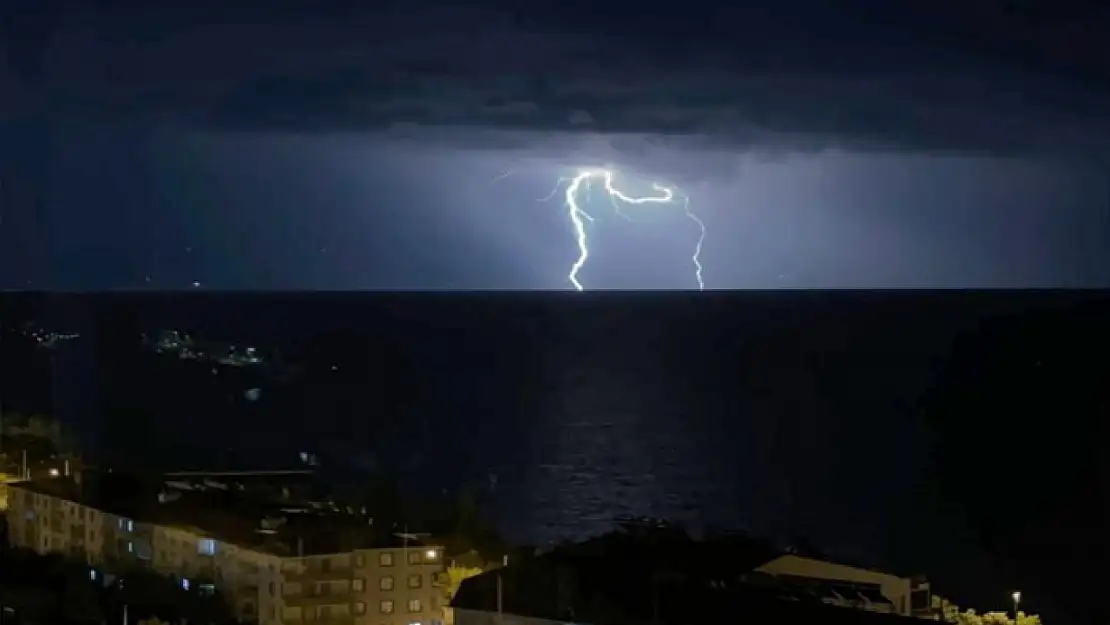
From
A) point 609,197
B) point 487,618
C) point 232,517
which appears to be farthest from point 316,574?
point 609,197

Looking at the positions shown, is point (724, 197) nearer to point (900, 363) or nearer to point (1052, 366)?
point (1052, 366)

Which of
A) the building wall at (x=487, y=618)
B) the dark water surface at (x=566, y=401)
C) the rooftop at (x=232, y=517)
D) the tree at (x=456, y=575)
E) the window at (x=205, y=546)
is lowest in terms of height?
the building wall at (x=487, y=618)

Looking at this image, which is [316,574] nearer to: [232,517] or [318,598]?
[318,598]

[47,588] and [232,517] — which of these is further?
[232,517]

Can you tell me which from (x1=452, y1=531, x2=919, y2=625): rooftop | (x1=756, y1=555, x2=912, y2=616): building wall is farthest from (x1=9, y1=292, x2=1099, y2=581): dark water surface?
(x1=756, y1=555, x2=912, y2=616): building wall

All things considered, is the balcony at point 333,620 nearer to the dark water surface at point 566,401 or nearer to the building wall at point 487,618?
the building wall at point 487,618

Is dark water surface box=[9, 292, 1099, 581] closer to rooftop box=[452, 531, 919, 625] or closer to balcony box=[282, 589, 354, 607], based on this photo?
rooftop box=[452, 531, 919, 625]

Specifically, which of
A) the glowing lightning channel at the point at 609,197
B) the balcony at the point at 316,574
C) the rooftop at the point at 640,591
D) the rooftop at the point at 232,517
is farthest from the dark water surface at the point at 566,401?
the glowing lightning channel at the point at 609,197
